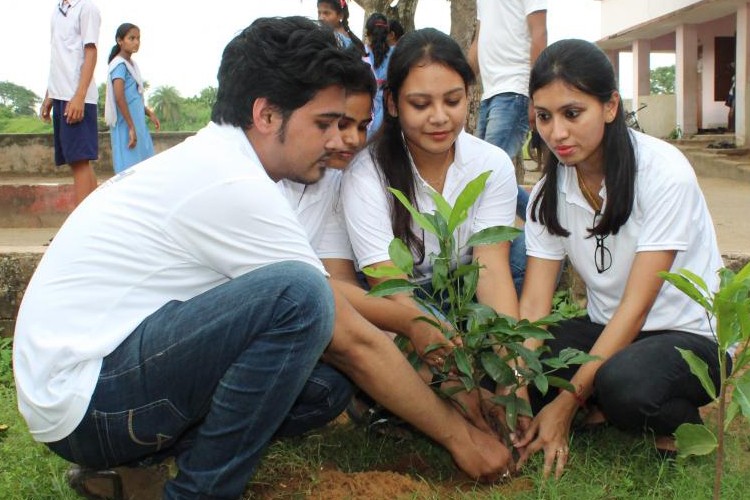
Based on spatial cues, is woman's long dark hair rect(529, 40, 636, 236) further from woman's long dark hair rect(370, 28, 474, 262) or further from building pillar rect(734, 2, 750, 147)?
building pillar rect(734, 2, 750, 147)

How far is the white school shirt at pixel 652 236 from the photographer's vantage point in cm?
251

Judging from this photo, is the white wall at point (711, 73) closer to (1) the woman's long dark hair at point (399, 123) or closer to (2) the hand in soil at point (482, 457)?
(1) the woman's long dark hair at point (399, 123)

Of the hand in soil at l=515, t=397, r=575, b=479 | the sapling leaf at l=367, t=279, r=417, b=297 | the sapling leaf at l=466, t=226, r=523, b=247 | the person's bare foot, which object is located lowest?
the person's bare foot

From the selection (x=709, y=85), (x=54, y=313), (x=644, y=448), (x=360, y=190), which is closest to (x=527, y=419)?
(x=644, y=448)

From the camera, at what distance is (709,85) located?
679 inches

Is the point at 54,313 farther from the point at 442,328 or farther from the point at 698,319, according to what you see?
the point at 698,319

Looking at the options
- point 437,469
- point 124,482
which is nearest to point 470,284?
point 437,469

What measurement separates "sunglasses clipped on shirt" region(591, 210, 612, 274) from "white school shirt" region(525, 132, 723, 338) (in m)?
0.01

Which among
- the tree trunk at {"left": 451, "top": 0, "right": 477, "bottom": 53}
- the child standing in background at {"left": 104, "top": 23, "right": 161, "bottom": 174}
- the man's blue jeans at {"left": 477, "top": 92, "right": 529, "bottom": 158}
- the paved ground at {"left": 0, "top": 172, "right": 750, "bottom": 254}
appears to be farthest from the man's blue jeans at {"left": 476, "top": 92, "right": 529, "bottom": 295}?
the tree trunk at {"left": 451, "top": 0, "right": 477, "bottom": 53}

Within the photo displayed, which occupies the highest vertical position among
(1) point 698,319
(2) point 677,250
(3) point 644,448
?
Answer: (2) point 677,250

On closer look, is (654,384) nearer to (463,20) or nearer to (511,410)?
(511,410)

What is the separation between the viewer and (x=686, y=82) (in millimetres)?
15562

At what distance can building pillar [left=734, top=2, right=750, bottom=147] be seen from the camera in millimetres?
12023

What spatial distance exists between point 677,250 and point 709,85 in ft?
52.7
